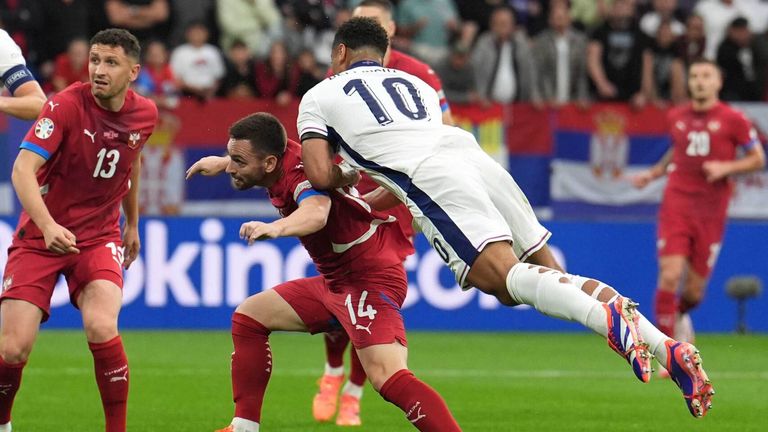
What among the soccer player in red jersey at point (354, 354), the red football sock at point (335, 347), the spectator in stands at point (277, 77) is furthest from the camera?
the spectator in stands at point (277, 77)

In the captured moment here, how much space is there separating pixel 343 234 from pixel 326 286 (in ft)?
1.23

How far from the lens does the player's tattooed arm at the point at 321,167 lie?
22.0 ft

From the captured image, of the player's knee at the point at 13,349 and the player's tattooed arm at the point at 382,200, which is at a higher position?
the player's tattooed arm at the point at 382,200

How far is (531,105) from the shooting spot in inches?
616

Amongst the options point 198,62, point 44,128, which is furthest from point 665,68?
point 44,128

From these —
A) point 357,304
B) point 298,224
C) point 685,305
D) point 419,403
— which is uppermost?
point 298,224

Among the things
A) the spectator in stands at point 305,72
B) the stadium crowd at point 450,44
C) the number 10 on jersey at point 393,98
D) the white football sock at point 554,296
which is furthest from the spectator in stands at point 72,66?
the white football sock at point 554,296

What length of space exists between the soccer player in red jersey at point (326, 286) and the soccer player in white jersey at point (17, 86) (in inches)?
40.7

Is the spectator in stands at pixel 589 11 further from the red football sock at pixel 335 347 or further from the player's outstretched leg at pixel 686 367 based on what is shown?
the player's outstretched leg at pixel 686 367

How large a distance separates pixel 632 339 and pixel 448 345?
292 inches

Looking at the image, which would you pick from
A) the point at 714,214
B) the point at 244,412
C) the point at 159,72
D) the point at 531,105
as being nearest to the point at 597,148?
the point at 531,105

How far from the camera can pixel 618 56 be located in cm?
1817

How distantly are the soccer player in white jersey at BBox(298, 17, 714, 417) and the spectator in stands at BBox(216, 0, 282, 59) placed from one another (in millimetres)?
10356

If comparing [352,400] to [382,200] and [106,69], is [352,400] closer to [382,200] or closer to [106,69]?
[382,200]
